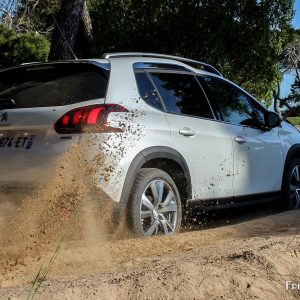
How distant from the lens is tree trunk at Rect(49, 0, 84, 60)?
10891 mm

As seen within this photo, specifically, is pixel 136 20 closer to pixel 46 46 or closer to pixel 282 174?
pixel 46 46

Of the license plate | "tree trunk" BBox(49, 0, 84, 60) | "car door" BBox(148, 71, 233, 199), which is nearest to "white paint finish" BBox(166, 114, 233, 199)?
"car door" BBox(148, 71, 233, 199)

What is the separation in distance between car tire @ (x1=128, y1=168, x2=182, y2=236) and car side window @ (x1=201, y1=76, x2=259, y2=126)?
132cm

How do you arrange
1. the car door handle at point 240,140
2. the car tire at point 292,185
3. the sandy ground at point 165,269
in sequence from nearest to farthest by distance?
the sandy ground at point 165,269 → the car door handle at point 240,140 → the car tire at point 292,185

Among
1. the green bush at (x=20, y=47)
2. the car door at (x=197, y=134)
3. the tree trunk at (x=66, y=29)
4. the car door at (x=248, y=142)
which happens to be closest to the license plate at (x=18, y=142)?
the car door at (x=197, y=134)

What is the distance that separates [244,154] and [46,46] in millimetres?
14479

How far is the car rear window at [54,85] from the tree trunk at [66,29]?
5.52 meters

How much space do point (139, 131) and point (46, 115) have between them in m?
0.82

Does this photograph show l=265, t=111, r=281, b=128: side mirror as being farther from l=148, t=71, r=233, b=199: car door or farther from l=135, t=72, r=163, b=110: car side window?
l=135, t=72, r=163, b=110: car side window

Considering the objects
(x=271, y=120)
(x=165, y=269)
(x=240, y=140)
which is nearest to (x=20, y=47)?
(x=271, y=120)

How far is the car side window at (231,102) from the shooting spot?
6398mm

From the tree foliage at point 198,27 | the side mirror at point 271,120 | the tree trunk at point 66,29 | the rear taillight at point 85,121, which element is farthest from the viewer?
the tree foliage at point 198,27

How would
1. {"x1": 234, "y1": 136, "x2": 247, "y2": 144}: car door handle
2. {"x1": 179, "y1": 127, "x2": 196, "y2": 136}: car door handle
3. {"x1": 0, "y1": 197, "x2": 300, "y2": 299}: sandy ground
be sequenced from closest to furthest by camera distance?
{"x1": 0, "y1": 197, "x2": 300, "y2": 299}: sandy ground < {"x1": 179, "y1": 127, "x2": 196, "y2": 136}: car door handle < {"x1": 234, "y1": 136, "x2": 247, "y2": 144}: car door handle

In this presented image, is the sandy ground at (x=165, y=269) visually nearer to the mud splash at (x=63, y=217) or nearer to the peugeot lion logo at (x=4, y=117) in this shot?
the mud splash at (x=63, y=217)
